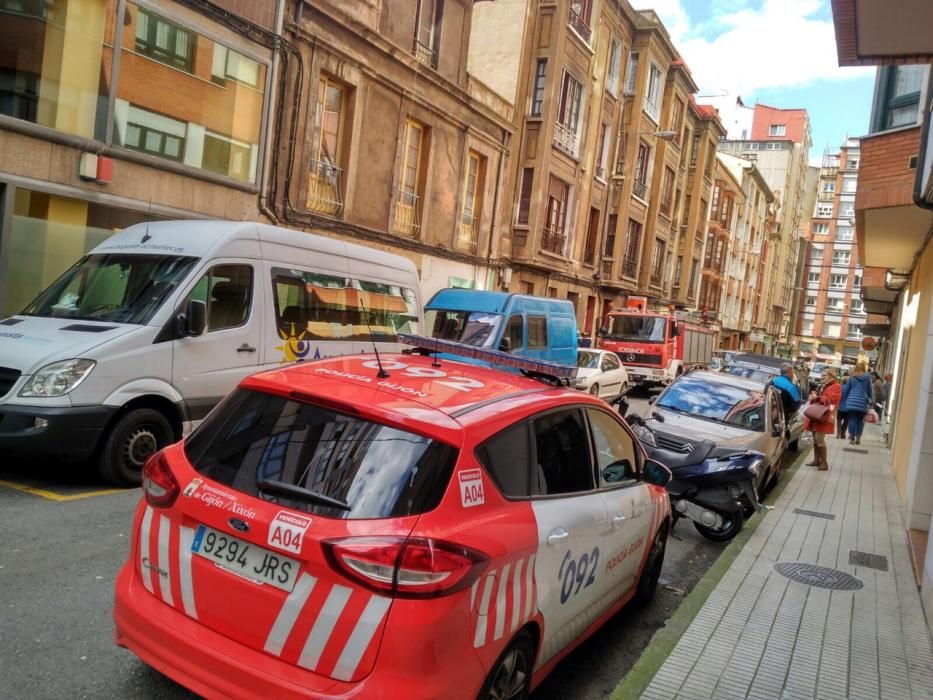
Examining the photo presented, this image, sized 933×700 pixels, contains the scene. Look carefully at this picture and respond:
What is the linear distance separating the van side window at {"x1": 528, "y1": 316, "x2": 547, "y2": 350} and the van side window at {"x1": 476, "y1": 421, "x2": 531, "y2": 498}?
1124cm

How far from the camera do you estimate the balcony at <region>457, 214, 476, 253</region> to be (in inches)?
876

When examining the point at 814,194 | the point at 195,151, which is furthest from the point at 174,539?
the point at 814,194

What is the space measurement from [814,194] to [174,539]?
4224 inches

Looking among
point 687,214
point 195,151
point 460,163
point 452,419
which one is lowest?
point 452,419

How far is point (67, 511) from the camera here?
5621 mm

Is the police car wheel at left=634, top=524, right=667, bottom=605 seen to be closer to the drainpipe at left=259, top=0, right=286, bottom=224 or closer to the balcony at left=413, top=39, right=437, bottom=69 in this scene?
the drainpipe at left=259, top=0, right=286, bottom=224

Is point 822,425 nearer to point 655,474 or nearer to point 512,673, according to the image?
point 655,474

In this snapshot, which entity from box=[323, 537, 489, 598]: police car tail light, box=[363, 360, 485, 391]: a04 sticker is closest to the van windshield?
box=[363, 360, 485, 391]: a04 sticker

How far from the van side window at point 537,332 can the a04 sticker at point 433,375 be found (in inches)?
425

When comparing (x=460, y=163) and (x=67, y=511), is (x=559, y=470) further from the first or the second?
(x=460, y=163)

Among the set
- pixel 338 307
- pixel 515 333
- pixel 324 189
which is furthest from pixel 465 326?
pixel 324 189

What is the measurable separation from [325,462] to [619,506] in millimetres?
1926

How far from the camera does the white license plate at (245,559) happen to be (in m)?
2.65

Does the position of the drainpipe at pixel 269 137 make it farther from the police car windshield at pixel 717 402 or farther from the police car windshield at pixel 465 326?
the police car windshield at pixel 717 402
